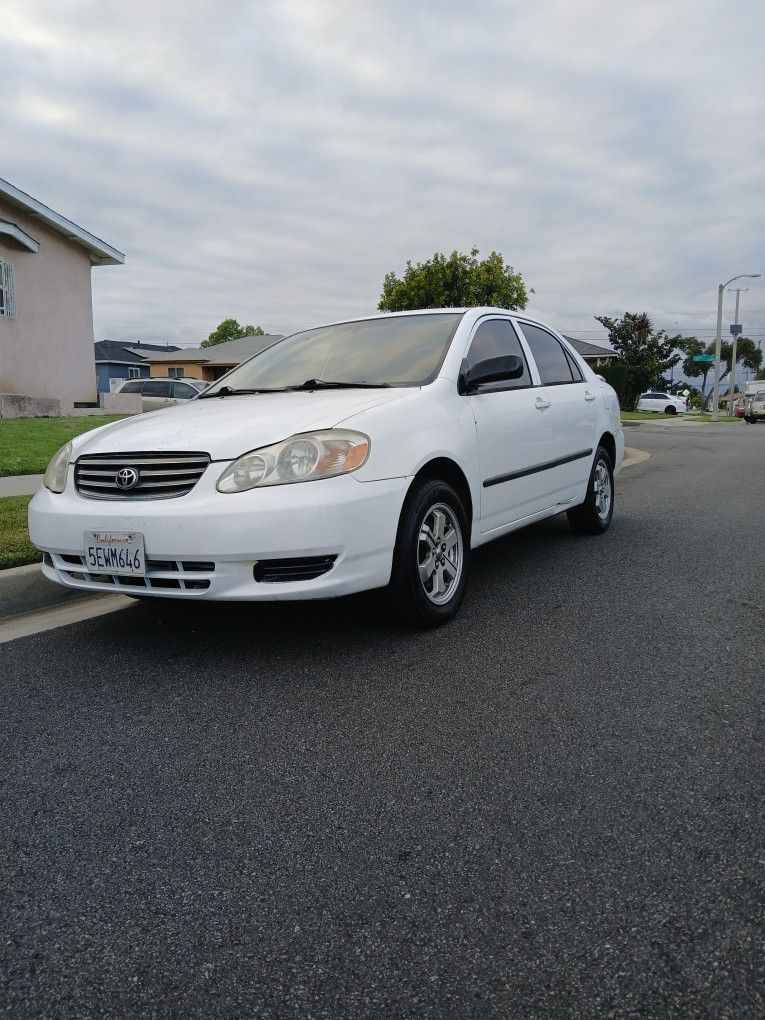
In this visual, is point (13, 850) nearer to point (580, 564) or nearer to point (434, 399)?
point (434, 399)

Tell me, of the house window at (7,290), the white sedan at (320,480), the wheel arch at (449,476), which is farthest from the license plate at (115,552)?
the house window at (7,290)

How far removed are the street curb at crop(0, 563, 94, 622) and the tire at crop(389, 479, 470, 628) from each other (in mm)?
1925

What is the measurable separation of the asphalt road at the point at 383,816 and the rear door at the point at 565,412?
1.47 metres

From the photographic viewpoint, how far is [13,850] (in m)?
2.21

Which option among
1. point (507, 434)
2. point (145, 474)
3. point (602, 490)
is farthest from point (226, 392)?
point (602, 490)

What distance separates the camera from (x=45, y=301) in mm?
18516

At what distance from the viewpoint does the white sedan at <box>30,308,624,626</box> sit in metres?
3.46

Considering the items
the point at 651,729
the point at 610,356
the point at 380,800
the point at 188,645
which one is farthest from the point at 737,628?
the point at 610,356

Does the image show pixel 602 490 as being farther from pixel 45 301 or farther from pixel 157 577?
pixel 45 301

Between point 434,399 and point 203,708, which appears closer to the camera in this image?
point 203,708

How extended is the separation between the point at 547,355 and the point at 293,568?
10.3ft

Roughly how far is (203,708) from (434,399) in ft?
6.31

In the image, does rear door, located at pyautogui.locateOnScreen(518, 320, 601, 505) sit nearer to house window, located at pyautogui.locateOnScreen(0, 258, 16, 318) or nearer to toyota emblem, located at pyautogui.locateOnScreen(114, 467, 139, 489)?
toyota emblem, located at pyautogui.locateOnScreen(114, 467, 139, 489)

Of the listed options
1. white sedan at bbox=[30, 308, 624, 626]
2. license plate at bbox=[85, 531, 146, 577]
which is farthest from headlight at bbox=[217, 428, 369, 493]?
license plate at bbox=[85, 531, 146, 577]
